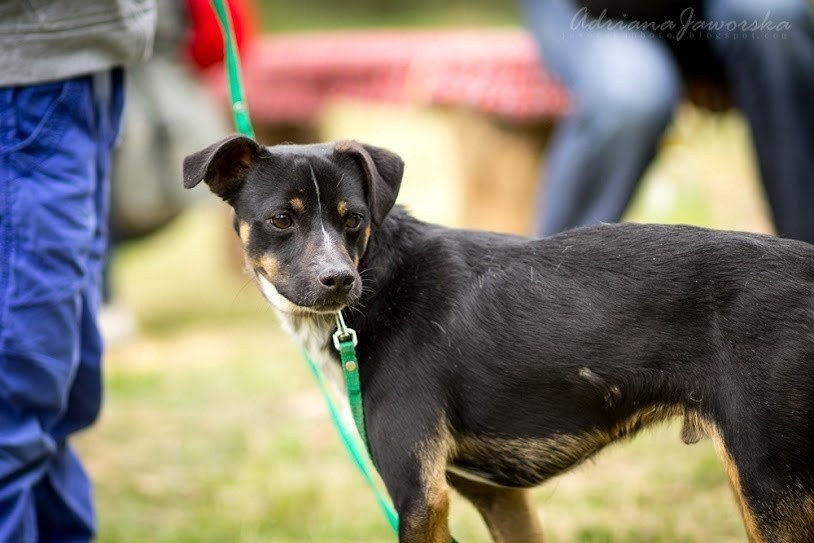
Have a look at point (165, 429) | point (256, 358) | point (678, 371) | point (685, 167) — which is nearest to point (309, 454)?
point (165, 429)

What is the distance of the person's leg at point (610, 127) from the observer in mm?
5051

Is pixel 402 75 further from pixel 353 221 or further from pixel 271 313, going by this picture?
pixel 353 221

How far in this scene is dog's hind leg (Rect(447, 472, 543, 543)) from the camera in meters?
3.42

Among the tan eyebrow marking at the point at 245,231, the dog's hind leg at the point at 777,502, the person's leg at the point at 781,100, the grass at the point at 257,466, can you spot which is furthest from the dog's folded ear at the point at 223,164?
the person's leg at the point at 781,100

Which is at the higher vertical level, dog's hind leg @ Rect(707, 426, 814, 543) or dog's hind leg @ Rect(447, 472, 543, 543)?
dog's hind leg @ Rect(707, 426, 814, 543)

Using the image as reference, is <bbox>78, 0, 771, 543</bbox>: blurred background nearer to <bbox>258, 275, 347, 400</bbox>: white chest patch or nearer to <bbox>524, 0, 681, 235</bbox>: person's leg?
<bbox>258, 275, 347, 400</bbox>: white chest patch

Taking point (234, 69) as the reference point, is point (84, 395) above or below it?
below

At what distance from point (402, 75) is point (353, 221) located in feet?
14.7

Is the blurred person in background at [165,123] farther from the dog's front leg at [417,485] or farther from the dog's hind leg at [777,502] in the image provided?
the dog's hind leg at [777,502]

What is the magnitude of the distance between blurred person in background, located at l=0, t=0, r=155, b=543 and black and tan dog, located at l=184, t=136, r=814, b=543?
53 cm

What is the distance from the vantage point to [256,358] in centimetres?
684

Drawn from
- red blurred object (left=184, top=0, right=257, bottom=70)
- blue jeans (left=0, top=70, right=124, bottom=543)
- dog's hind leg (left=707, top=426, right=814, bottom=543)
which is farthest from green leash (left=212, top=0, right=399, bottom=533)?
red blurred object (left=184, top=0, right=257, bottom=70)

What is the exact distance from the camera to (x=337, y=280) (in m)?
2.97

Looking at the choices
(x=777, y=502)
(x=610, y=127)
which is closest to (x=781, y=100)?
(x=610, y=127)
